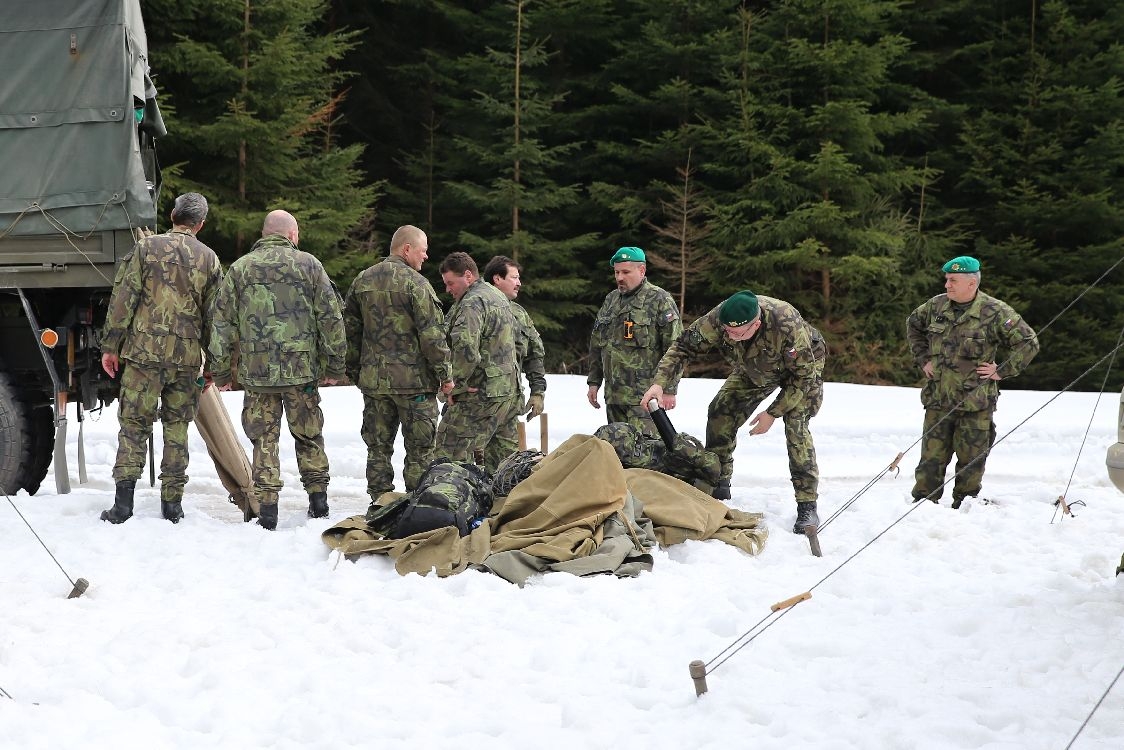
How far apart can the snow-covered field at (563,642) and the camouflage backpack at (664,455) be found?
0.62 metres

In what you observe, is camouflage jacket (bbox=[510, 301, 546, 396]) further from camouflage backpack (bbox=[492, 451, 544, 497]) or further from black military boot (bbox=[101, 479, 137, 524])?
black military boot (bbox=[101, 479, 137, 524])

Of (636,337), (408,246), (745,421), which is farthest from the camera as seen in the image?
(636,337)

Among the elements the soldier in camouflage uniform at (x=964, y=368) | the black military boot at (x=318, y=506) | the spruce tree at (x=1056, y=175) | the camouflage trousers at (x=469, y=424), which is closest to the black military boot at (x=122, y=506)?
the black military boot at (x=318, y=506)

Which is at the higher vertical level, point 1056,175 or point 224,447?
point 1056,175

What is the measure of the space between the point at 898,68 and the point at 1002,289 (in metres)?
5.34

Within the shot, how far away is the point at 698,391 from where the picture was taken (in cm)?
1414

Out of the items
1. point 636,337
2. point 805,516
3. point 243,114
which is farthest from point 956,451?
point 243,114

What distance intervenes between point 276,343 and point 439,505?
1.54m

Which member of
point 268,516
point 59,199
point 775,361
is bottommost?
point 268,516

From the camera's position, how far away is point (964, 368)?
310 inches

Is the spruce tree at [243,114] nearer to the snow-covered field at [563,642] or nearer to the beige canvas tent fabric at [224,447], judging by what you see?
the beige canvas tent fabric at [224,447]

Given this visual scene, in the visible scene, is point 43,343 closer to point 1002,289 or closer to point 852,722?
point 852,722

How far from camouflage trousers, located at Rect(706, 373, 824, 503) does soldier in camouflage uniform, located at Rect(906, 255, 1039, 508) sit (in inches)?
39.3

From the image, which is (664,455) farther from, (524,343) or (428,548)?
(428,548)
